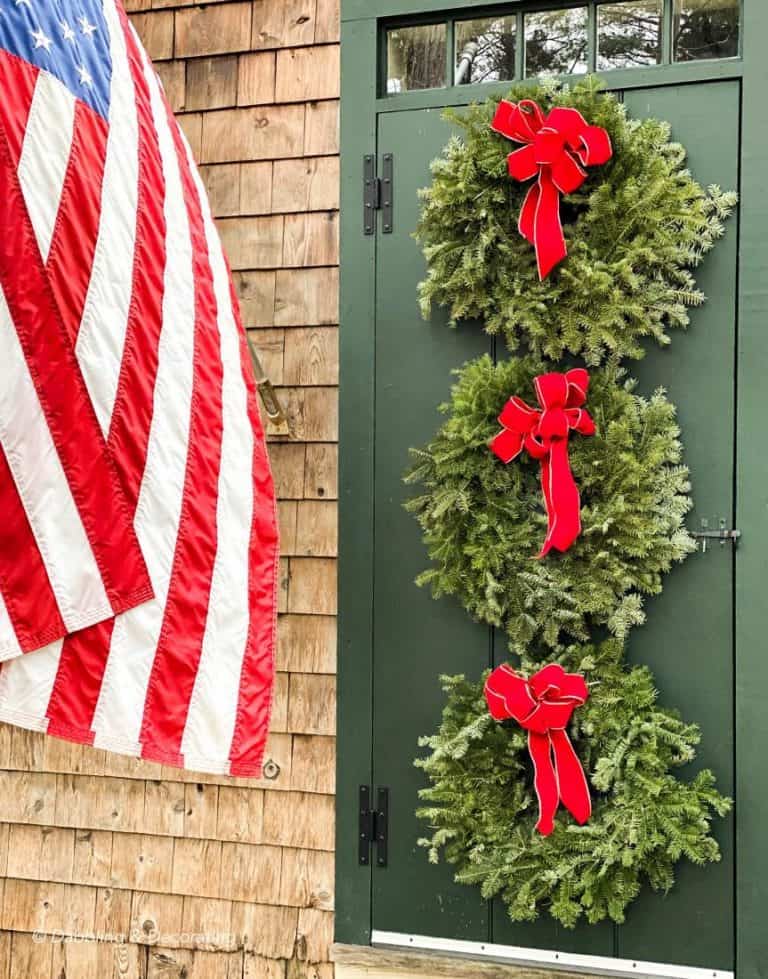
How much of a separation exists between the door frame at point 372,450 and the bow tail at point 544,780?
476mm

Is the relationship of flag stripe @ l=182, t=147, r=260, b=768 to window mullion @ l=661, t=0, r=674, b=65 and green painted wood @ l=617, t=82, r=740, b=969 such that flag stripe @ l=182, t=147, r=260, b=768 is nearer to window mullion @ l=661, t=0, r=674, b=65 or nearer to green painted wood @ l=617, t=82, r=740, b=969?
green painted wood @ l=617, t=82, r=740, b=969

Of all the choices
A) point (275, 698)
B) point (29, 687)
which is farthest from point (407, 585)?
point (29, 687)

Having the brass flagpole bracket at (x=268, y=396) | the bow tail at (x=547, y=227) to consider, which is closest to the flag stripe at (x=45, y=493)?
the brass flagpole bracket at (x=268, y=396)

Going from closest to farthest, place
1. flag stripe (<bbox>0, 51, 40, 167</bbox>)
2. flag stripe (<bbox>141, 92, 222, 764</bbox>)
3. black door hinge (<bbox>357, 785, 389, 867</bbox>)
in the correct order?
flag stripe (<bbox>0, 51, 40, 167</bbox>) < flag stripe (<bbox>141, 92, 222, 764</bbox>) < black door hinge (<bbox>357, 785, 389, 867</bbox>)

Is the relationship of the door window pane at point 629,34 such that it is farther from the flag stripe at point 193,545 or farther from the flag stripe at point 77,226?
the flag stripe at point 77,226

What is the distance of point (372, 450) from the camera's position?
306 cm

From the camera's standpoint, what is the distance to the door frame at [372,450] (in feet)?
9.05

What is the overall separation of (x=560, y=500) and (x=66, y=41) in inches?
60.8

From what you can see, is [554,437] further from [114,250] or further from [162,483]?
[114,250]

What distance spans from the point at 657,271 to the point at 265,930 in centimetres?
216

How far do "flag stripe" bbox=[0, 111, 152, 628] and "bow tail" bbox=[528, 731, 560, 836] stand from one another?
1.19 meters

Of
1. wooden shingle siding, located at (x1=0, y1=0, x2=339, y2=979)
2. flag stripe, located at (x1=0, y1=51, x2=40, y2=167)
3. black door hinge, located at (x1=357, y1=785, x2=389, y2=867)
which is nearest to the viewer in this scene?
flag stripe, located at (x1=0, y1=51, x2=40, y2=167)

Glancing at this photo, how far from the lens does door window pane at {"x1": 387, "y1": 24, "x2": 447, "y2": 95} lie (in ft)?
10.1

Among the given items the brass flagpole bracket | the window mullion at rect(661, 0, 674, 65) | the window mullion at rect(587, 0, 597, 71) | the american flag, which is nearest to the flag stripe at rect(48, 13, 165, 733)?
the american flag
